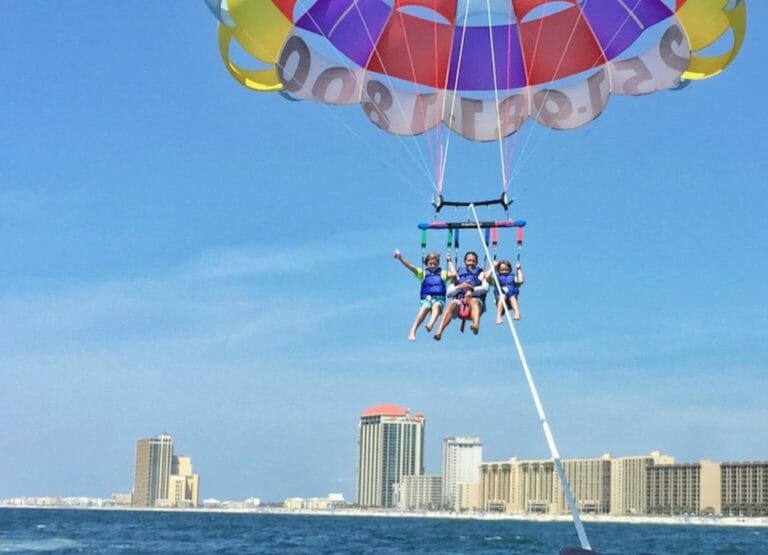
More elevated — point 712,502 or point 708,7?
point 708,7

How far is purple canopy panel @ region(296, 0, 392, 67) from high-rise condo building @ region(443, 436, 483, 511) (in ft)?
575

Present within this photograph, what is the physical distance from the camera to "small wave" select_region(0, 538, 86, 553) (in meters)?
49.0

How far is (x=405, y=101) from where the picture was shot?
58.6 ft

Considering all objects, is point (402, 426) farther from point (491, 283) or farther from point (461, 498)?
point (491, 283)

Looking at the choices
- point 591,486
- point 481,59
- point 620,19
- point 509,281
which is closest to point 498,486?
point 591,486

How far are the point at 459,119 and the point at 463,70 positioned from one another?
80 centimetres

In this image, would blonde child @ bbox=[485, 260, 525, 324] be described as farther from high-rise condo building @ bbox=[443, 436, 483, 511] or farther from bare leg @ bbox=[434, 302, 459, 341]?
high-rise condo building @ bbox=[443, 436, 483, 511]

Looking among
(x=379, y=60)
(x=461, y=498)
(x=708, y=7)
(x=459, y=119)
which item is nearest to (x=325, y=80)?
(x=379, y=60)

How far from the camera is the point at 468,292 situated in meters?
15.3

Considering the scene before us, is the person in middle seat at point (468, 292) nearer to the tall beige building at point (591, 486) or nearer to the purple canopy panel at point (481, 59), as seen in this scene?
the purple canopy panel at point (481, 59)

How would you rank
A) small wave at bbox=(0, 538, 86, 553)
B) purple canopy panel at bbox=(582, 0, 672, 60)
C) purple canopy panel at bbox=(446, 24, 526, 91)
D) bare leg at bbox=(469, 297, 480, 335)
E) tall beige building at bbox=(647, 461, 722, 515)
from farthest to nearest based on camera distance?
tall beige building at bbox=(647, 461, 722, 515) → small wave at bbox=(0, 538, 86, 553) → purple canopy panel at bbox=(446, 24, 526, 91) → purple canopy panel at bbox=(582, 0, 672, 60) → bare leg at bbox=(469, 297, 480, 335)

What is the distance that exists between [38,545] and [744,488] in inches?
4668

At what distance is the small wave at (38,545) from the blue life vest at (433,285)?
35992 mm

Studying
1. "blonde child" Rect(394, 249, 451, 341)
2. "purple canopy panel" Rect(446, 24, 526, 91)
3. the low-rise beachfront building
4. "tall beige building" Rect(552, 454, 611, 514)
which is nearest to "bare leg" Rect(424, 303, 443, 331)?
"blonde child" Rect(394, 249, 451, 341)
